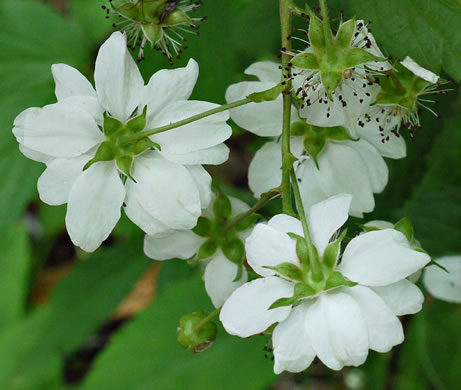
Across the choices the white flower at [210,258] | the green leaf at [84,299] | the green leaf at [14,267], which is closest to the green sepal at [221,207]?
the white flower at [210,258]

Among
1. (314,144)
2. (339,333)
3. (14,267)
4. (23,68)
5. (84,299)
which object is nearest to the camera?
(339,333)

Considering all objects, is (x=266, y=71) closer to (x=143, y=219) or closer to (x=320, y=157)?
(x=320, y=157)

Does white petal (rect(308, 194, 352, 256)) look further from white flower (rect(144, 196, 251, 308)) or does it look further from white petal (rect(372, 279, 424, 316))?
white flower (rect(144, 196, 251, 308))

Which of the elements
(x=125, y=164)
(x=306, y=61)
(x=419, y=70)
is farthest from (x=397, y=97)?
(x=125, y=164)

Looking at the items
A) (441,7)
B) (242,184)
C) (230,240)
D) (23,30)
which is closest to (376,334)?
(230,240)

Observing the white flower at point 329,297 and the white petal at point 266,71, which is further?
the white petal at point 266,71

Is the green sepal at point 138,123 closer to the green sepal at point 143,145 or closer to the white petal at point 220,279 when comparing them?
the green sepal at point 143,145
